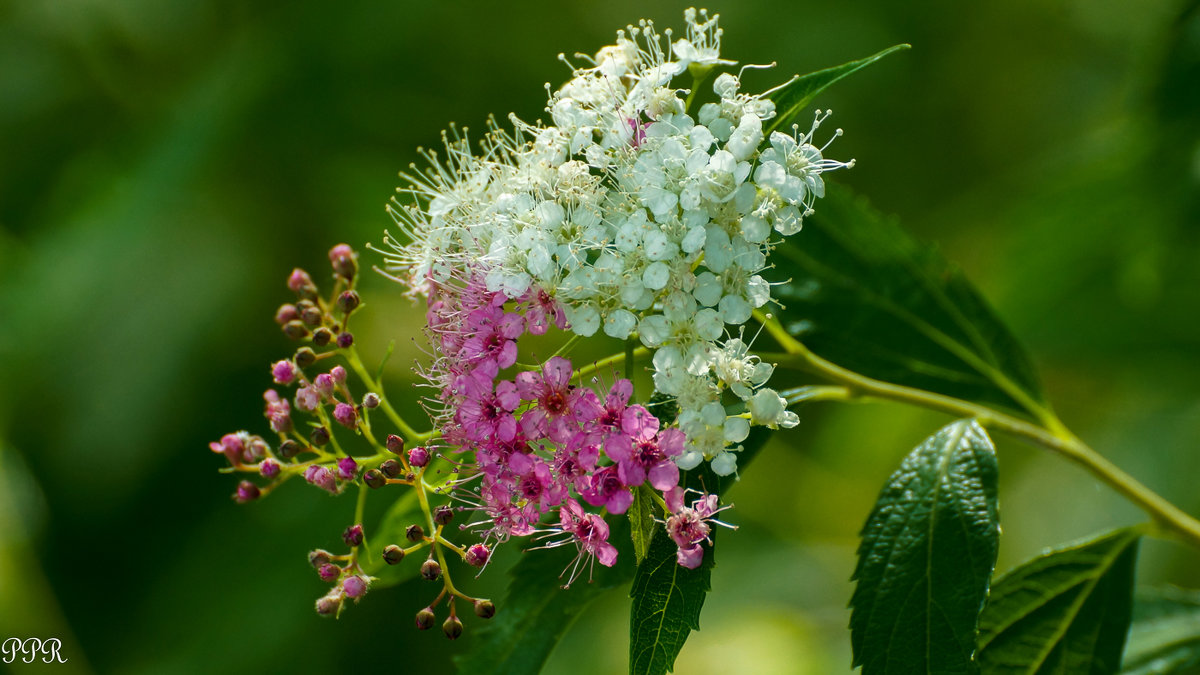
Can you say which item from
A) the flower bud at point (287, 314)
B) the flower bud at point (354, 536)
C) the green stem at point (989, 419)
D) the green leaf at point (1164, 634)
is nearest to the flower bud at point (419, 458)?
the flower bud at point (354, 536)

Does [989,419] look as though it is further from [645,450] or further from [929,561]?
[645,450]

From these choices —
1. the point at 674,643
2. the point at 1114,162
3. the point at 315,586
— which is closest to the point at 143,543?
the point at 315,586

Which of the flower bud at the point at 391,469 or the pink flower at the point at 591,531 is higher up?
the flower bud at the point at 391,469

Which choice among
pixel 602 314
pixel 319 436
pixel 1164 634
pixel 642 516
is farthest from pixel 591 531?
pixel 1164 634

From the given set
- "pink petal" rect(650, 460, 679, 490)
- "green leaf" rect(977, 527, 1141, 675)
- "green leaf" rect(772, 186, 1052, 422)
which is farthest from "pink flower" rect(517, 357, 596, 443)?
"green leaf" rect(977, 527, 1141, 675)

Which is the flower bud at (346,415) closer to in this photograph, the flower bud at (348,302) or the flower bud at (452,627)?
the flower bud at (348,302)

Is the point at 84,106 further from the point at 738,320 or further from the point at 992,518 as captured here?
the point at 992,518

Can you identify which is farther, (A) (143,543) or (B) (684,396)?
(A) (143,543)
